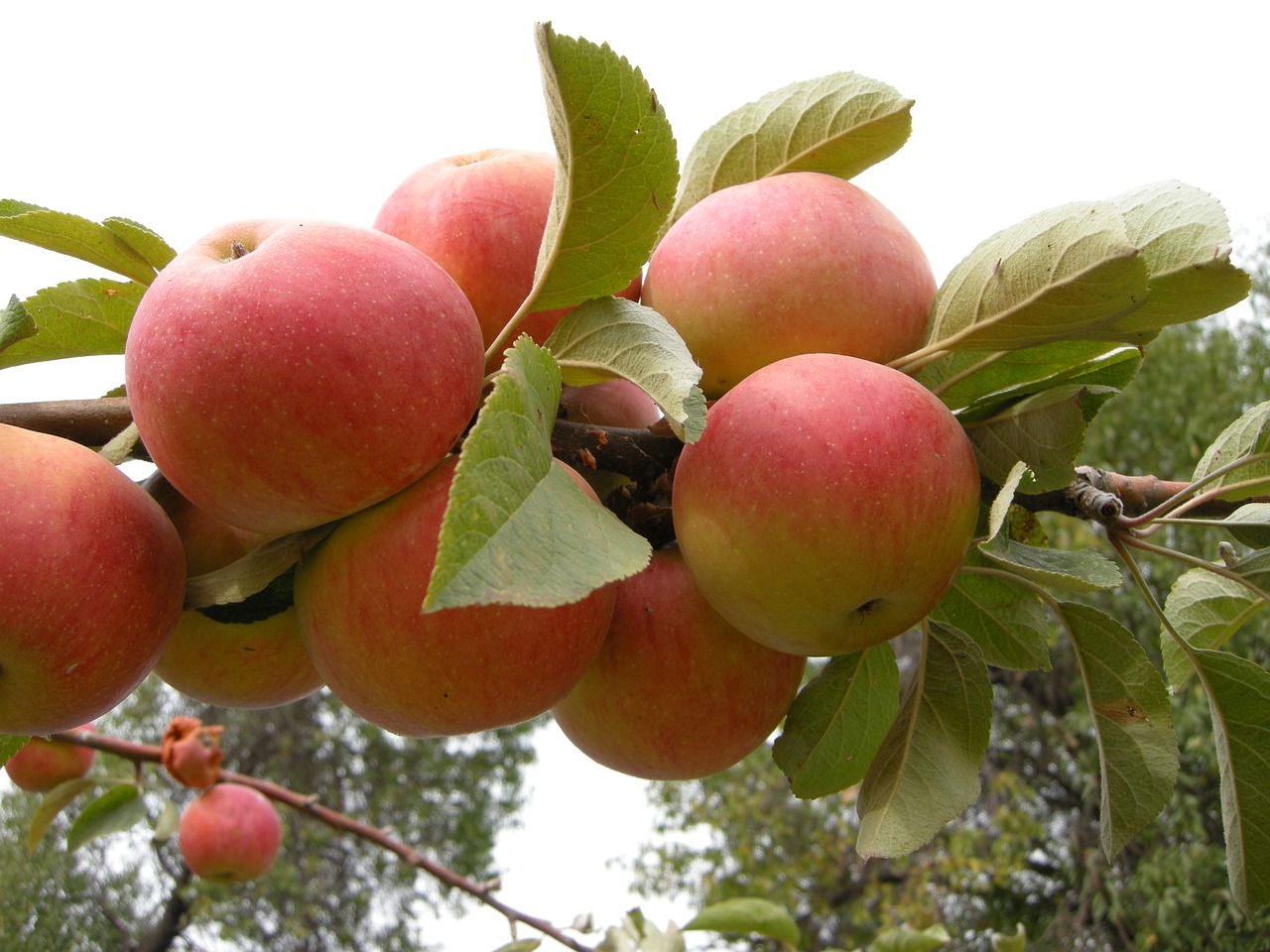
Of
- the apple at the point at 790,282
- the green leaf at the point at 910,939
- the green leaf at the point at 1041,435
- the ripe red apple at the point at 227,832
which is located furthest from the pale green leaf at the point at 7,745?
the ripe red apple at the point at 227,832

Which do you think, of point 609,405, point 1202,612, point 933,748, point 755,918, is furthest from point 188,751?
point 1202,612

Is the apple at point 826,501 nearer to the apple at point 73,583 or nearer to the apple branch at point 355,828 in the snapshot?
the apple at point 73,583

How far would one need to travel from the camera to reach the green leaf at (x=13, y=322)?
0.53 metres

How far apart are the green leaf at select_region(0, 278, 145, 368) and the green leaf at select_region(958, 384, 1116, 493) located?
540mm

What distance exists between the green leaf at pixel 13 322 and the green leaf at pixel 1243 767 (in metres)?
0.73

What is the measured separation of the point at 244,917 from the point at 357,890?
1.02 m

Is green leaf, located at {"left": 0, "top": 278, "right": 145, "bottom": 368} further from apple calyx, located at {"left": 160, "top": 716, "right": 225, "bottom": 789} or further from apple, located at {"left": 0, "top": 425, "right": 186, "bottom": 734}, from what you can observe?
apple calyx, located at {"left": 160, "top": 716, "right": 225, "bottom": 789}

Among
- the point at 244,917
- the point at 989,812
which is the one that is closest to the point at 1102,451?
the point at 989,812

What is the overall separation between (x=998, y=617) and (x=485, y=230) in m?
0.43

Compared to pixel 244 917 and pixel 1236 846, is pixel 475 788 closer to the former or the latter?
pixel 244 917

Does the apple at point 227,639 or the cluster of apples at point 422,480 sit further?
the apple at point 227,639

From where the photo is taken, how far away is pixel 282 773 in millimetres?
7945

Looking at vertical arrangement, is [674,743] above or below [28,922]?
above

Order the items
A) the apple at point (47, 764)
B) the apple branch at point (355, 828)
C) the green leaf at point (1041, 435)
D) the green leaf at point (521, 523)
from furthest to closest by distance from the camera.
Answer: the apple at point (47, 764), the apple branch at point (355, 828), the green leaf at point (1041, 435), the green leaf at point (521, 523)
